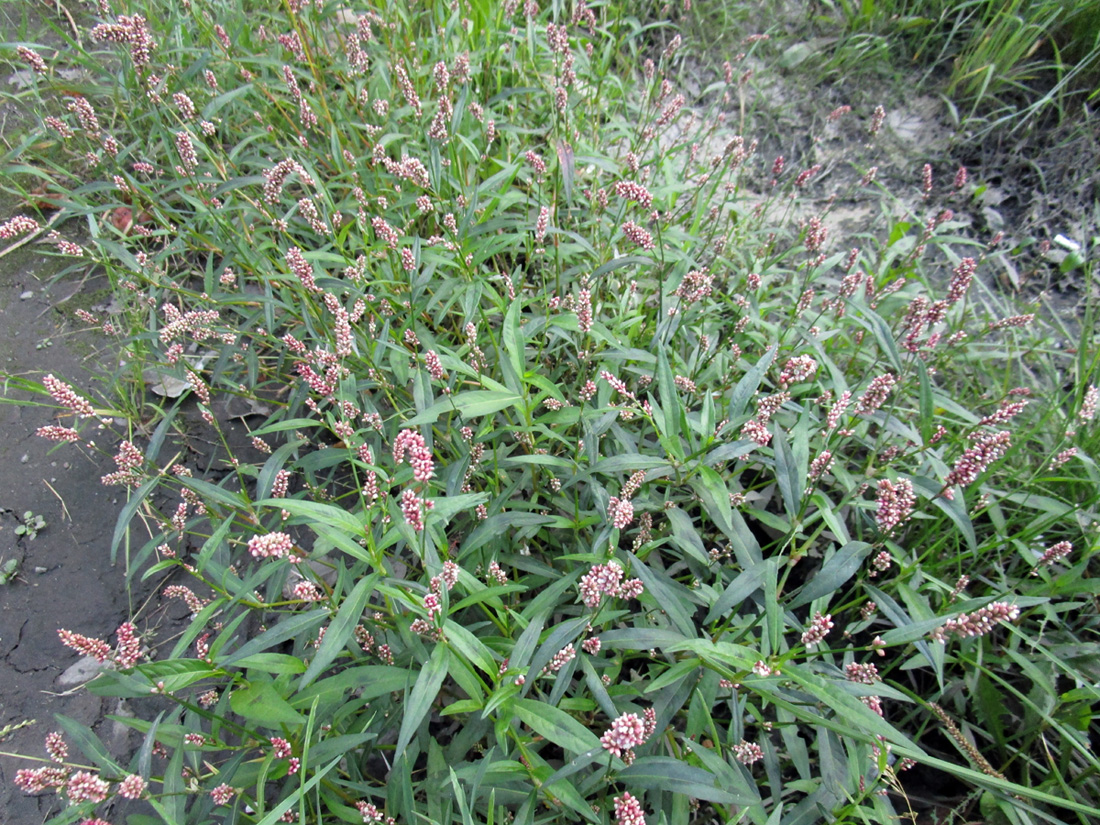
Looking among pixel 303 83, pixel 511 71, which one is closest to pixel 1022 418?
pixel 511 71

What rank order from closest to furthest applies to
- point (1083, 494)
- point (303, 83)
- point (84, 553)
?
point (1083, 494)
point (84, 553)
point (303, 83)

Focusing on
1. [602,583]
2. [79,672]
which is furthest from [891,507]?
[79,672]

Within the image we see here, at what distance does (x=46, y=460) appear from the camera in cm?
274

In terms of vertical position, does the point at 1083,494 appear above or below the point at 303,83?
below

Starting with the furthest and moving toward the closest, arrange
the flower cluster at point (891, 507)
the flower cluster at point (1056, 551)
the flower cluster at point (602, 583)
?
the flower cluster at point (1056, 551), the flower cluster at point (891, 507), the flower cluster at point (602, 583)

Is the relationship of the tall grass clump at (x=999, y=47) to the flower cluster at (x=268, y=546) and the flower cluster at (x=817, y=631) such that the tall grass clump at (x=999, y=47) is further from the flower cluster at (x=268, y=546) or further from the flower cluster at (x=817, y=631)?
the flower cluster at (x=268, y=546)

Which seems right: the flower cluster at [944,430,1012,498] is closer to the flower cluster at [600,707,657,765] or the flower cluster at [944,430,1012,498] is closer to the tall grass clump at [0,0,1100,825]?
the tall grass clump at [0,0,1100,825]

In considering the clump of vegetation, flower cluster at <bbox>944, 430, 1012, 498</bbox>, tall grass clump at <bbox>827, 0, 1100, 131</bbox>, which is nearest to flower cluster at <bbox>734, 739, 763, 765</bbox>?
flower cluster at <bbox>944, 430, 1012, 498</bbox>

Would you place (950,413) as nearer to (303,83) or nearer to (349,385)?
(349,385)

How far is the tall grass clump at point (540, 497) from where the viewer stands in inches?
60.2

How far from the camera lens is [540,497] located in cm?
234

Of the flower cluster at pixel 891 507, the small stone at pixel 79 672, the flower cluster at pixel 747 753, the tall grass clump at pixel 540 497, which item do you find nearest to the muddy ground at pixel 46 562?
the small stone at pixel 79 672

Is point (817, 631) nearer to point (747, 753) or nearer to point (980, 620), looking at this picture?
point (980, 620)

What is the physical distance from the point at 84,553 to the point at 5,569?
0.28 metres
